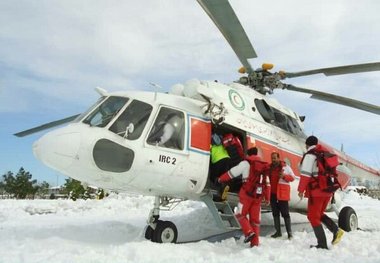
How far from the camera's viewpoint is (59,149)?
18.6 feet

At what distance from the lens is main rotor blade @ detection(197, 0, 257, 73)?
18.9 ft

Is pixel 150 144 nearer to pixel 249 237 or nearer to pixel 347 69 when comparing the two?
pixel 249 237

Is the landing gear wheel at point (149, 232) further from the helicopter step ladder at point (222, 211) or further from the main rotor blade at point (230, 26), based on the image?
the main rotor blade at point (230, 26)

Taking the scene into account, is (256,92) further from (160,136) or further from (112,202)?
(112,202)

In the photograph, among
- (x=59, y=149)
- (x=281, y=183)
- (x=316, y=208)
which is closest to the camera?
(x=59, y=149)

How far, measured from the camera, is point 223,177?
657 centimetres

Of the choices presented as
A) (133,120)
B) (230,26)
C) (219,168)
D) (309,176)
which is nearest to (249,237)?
(309,176)

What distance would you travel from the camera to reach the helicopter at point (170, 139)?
19.1 feet

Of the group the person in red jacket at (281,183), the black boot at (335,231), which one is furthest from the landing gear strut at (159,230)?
the black boot at (335,231)

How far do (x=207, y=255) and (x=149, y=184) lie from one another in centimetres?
175

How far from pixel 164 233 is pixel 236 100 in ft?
10.8

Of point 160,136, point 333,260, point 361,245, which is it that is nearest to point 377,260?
point 333,260

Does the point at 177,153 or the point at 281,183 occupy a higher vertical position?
the point at 177,153

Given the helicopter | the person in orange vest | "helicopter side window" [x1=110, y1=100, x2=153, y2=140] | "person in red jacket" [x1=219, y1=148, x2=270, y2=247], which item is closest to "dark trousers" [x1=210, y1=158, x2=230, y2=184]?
the person in orange vest
